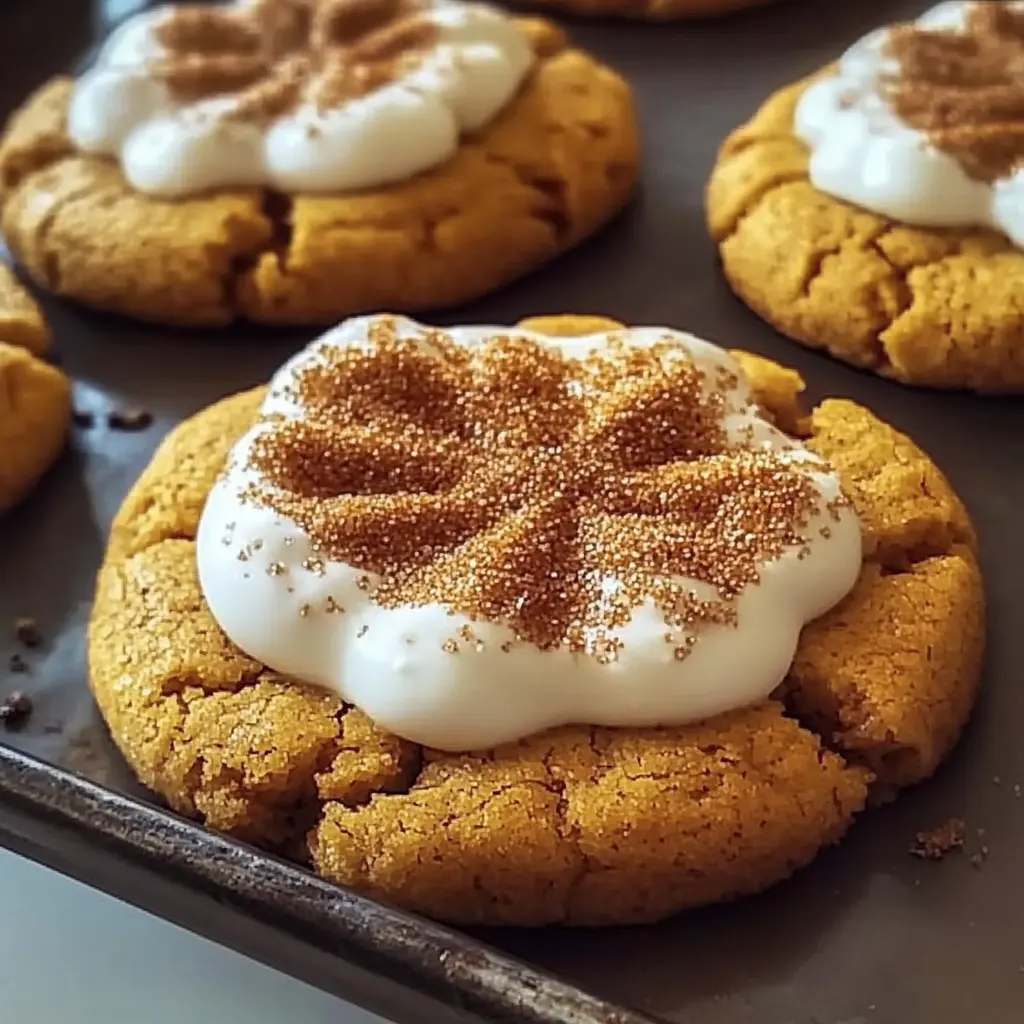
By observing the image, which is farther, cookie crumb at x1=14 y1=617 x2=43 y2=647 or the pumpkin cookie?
the pumpkin cookie

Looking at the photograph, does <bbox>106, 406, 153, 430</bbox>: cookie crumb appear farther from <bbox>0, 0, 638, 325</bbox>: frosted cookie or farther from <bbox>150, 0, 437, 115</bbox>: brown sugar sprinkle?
<bbox>150, 0, 437, 115</bbox>: brown sugar sprinkle

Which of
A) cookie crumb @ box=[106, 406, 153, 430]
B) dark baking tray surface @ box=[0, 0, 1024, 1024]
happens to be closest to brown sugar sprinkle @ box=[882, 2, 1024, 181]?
dark baking tray surface @ box=[0, 0, 1024, 1024]

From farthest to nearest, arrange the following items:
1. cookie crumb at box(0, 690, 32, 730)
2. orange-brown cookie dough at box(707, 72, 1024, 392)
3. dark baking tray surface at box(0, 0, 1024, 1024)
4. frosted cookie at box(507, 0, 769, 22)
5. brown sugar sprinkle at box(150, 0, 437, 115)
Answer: frosted cookie at box(507, 0, 769, 22), brown sugar sprinkle at box(150, 0, 437, 115), orange-brown cookie dough at box(707, 72, 1024, 392), cookie crumb at box(0, 690, 32, 730), dark baking tray surface at box(0, 0, 1024, 1024)

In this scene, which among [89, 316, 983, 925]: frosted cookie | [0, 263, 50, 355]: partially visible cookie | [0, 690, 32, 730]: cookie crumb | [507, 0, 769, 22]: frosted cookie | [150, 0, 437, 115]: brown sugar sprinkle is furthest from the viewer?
[507, 0, 769, 22]: frosted cookie

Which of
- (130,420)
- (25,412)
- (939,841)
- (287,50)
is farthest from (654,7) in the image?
(939,841)

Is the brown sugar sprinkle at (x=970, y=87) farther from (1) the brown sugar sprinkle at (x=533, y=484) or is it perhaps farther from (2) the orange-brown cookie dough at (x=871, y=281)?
(1) the brown sugar sprinkle at (x=533, y=484)

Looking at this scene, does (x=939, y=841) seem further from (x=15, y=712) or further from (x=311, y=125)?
(x=311, y=125)
